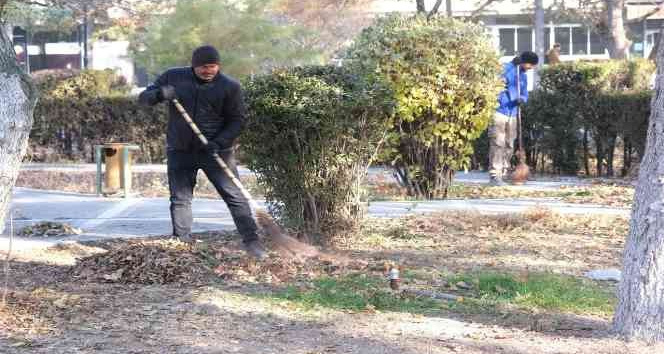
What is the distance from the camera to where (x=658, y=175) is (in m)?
4.97

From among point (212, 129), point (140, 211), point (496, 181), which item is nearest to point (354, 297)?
point (212, 129)

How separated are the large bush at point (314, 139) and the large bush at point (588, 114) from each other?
269 inches

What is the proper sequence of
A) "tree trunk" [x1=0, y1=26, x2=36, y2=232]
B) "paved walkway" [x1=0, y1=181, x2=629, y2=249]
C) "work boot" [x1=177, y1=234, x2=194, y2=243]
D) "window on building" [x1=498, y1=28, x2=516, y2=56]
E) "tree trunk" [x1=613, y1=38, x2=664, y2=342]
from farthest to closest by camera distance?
"window on building" [x1=498, y1=28, x2=516, y2=56] < "paved walkway" [x1=0, y1=181, x2=629, y2=249] < "work boot" [x1=177, y1=234, x2=194, y2=243] < "tree trunk" [x1=0, y1=26, x2=36, y2=232] < "tree trunk" [x1=613, y1=38, x2=664, y2=342]

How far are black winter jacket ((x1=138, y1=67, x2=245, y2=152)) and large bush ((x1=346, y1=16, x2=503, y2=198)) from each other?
2.72 m

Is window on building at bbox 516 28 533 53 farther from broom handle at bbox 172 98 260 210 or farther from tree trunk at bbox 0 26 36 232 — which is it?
tree trunk at bbox 0 26 36 232

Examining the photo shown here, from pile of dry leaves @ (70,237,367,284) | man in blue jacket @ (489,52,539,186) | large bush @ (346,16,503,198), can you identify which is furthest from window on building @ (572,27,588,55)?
pile of dry leaves @ (70,237,367,284)

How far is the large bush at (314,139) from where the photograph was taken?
787 centimetres

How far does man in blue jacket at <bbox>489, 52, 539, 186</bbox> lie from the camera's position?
12867 millimetres

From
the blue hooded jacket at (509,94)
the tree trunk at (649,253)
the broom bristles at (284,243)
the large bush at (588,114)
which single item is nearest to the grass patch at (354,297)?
the broom bristles at (284,243)

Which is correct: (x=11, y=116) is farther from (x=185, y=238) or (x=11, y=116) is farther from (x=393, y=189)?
(x=393, y=189)

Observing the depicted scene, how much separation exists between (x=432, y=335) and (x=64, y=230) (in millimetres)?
4719

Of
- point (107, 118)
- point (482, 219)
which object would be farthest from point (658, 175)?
point (107, 118)

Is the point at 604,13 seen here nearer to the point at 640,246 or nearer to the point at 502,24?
the point at 502,24

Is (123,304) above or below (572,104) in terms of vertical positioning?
below
